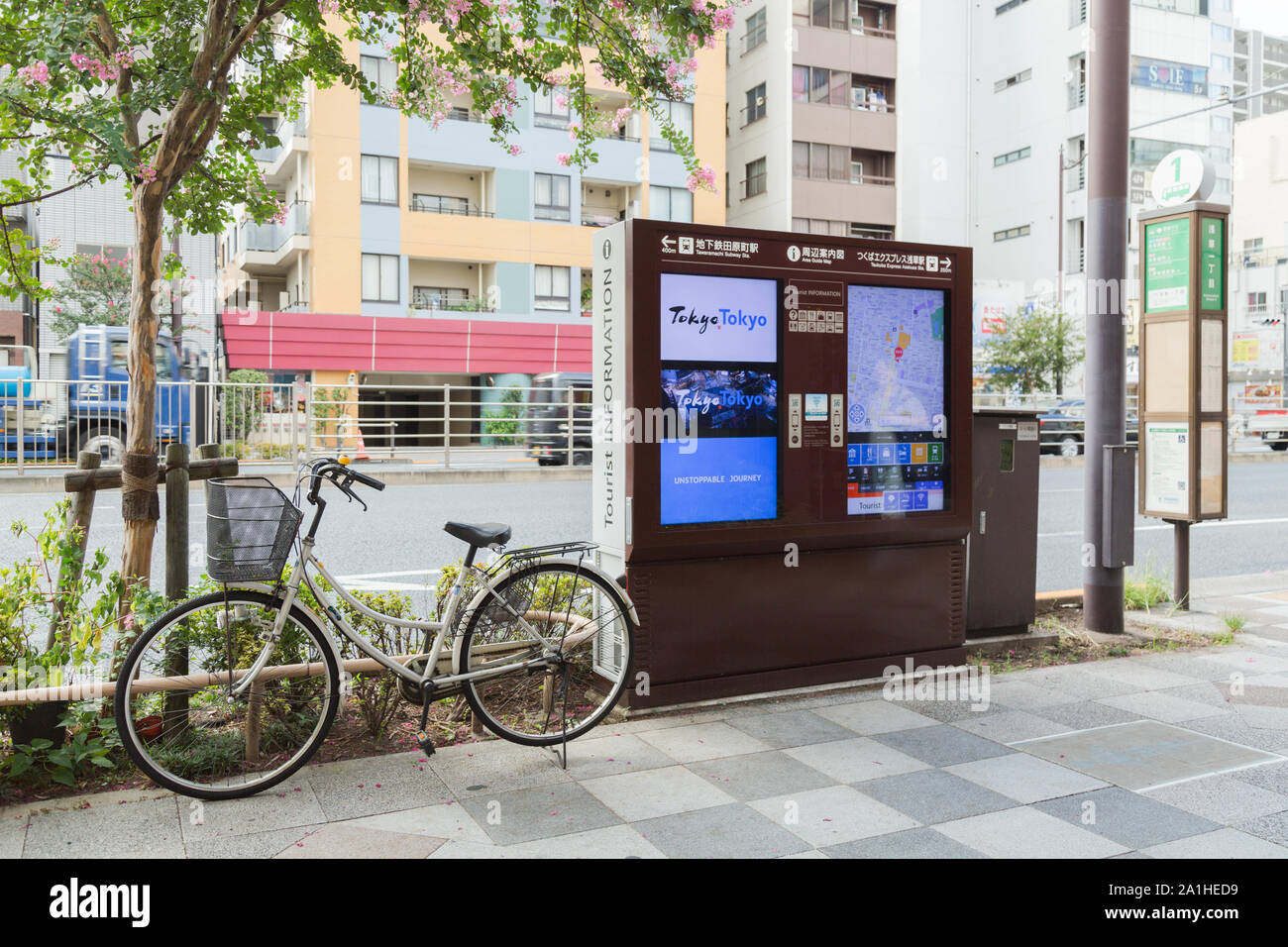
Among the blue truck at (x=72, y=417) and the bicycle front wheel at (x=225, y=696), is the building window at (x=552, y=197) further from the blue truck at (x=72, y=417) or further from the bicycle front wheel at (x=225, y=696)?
the bicycle front wheel at (x=225, y=696)

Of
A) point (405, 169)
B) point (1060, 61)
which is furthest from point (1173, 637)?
point (1060, 61)

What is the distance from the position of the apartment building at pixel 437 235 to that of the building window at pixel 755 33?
6.12m

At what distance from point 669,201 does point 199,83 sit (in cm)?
3298

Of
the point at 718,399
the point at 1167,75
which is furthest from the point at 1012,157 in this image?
the point at 718,399

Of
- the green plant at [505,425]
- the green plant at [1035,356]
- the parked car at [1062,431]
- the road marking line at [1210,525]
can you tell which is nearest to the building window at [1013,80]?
the green plant at [1035,356]

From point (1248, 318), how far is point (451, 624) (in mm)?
62916

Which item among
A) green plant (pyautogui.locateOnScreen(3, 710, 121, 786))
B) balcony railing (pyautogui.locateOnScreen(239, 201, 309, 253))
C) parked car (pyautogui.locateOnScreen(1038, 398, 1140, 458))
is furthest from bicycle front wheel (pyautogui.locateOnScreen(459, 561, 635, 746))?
balcony railing (pyautogui.locateOnScreen(239, 201, 309, 253))

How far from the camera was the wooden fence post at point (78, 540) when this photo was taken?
415 cm

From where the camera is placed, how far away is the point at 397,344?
1249 inches

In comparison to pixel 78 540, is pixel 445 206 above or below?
above

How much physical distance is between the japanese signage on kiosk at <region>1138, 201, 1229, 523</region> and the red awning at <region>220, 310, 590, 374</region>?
2566 centimetres

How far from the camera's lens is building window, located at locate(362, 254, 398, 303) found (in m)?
32.5

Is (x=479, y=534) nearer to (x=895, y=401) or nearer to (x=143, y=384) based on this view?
Result: (x=143, y=384)

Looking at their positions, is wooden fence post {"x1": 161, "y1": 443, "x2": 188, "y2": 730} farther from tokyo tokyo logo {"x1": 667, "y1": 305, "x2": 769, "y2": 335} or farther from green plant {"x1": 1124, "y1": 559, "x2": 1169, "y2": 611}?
green plant {"x1": 1124, "y1": 559, "x2": 1169, "y2": 611}
